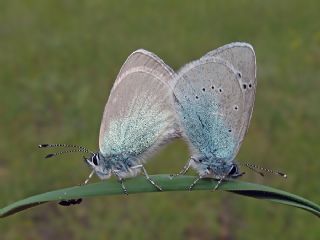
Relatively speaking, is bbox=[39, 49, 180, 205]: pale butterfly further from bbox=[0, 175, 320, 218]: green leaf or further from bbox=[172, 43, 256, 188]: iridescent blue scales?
bbox=[0, 175, 320, 218]: green leaf

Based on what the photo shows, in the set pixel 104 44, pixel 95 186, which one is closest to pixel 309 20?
pixel 104 44

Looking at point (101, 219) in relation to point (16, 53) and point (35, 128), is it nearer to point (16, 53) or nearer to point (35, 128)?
point (35, 128)

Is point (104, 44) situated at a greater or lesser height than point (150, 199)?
greater

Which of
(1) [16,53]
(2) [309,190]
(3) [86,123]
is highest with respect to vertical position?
(1) [16,53]

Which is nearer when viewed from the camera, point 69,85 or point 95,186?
point 95,186

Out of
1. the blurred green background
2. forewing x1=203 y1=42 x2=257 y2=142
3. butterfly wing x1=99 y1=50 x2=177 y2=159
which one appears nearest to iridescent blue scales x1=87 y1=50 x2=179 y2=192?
butterfly wing x1=99 y1=50 x2=177 y2=159

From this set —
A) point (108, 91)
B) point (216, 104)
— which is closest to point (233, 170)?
point (216, 104)

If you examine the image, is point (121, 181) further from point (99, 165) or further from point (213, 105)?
point (213, 105)
